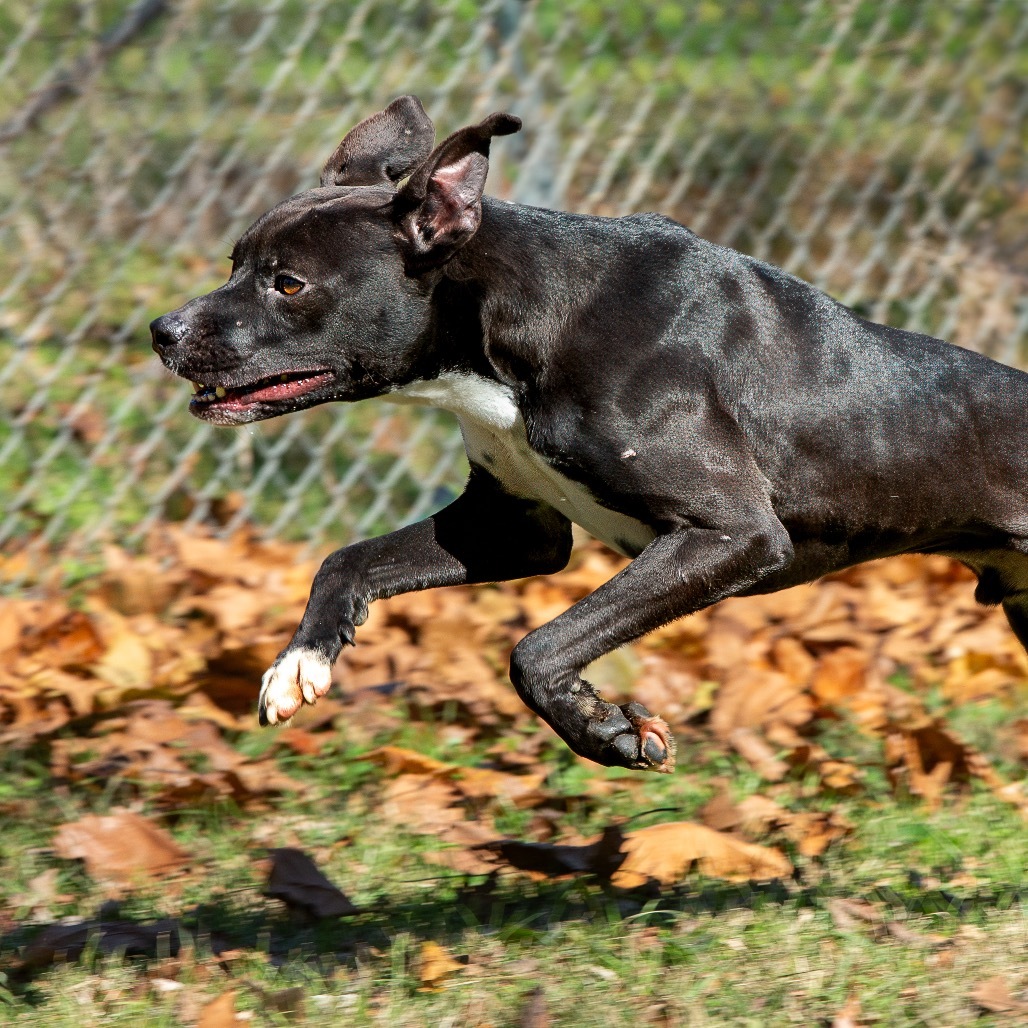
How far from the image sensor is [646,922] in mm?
3297


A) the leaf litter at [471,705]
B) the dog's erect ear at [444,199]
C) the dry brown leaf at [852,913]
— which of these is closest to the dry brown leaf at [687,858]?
the leaf litter at [471,705]

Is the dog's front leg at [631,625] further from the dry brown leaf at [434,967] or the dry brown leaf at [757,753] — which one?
the dry brown leaf at [757,753]

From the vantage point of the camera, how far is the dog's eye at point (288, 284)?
3.33 meters

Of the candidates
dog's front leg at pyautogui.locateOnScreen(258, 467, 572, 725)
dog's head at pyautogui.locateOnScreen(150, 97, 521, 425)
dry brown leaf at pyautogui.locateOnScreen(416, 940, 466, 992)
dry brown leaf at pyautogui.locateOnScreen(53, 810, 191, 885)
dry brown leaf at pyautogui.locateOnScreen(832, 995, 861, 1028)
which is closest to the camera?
dry brown leaf at pyautogui.locateOnScreen(832, 995, 861, 1028)

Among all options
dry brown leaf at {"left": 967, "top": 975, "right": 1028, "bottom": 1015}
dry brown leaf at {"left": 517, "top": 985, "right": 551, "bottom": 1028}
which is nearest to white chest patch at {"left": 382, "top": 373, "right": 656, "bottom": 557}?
dry brown leaf at {"left": 517, "top": 985, "right": 551, "bottom": 1028}

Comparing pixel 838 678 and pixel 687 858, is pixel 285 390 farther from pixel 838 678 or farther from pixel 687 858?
pixel 838 678

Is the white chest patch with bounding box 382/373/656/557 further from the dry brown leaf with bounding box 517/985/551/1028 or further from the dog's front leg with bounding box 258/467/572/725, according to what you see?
the dry brown leaf with bounding box 517/985/551/1028

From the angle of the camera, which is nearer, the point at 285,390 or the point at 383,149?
the point at 285,390

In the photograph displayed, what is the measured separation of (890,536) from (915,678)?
1403 mm

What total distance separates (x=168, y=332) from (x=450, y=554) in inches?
32.0

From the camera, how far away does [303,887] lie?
347 cm

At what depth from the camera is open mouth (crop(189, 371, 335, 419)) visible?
11.1ft

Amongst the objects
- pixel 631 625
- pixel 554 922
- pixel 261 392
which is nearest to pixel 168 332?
pixel 261 392

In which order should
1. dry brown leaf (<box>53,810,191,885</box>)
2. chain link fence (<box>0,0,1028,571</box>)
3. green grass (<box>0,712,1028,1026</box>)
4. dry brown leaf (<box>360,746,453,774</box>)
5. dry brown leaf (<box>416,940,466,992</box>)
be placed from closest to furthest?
green grass (<box>0,712,1028,1026</box>)
dry brown leaf (<box>416,940,466,992</box>)
dry brown leaf (<box>53,810,191,885</box>)
dry brown leaf (<box>360,746,453,774</box>)
chain link fence (<box>0,0,1028,571</box>)
